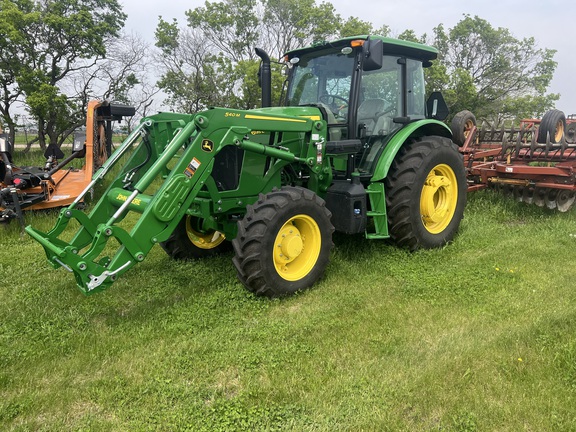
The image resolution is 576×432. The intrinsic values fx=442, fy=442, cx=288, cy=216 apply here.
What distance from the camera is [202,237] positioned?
4.99 metres

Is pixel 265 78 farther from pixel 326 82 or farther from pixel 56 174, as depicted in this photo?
pixel 56 174

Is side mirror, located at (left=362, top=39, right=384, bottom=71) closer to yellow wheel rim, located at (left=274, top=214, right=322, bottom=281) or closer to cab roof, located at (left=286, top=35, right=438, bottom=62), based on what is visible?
cab roof, located at (left=286, top=35, right=438, bottom=62)

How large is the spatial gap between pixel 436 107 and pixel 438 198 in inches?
49.6

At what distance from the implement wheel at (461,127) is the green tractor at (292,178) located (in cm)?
Result: 215

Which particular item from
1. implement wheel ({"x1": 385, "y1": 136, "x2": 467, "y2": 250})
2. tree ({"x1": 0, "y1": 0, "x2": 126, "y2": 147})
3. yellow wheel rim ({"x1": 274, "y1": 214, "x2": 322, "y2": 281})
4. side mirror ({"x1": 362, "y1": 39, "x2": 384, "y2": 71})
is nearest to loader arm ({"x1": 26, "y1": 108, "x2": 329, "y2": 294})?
yellow wheel rim ({"x1": 274, "y1": 214, "x2": 322, "y2": 281})

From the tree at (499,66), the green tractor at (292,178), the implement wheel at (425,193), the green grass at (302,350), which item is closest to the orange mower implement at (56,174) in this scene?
the green tractor at (292,178)

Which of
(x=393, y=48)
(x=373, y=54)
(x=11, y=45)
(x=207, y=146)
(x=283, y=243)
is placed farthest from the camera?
(x=11, y=45)

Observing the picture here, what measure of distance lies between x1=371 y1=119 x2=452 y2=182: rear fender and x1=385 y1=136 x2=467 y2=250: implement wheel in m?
0.17

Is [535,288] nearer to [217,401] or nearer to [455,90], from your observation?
[217,401]

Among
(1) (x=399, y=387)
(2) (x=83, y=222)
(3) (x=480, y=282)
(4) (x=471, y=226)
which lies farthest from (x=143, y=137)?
(4) (x=471, y=226)

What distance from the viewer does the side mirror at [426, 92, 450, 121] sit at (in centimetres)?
577

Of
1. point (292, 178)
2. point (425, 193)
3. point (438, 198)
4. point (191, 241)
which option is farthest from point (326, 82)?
point (191, 241)

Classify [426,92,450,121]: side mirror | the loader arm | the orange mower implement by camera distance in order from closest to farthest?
the loader arm → [426,92,450,121]: side mirror → the orange mower implement

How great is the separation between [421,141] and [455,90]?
20217mm
